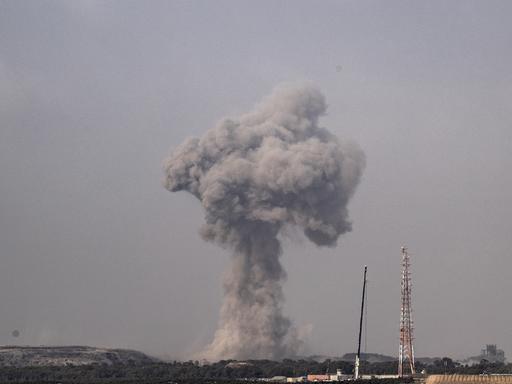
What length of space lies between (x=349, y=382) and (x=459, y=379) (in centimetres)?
1585

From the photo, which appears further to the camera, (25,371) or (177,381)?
(25,371)

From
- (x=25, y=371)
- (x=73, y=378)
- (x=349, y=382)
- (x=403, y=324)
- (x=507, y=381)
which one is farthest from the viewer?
(x=25, y=371)

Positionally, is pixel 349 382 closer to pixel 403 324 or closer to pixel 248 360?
pixel 403 324

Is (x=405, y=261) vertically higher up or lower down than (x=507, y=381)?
higher up

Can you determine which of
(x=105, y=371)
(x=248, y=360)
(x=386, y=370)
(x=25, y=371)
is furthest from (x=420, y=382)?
(x=25, y=371)

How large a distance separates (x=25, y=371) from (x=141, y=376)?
24193 mm

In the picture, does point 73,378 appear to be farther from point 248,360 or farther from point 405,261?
point 405,261

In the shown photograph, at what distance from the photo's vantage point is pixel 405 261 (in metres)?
152

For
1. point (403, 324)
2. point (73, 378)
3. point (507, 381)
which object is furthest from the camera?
point (73, 378)

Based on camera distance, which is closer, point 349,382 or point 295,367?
point 349,382

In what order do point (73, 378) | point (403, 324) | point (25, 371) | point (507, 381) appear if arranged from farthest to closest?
point (25, 371) → point (73, 378) → point (403, 324) → point (507, 381)

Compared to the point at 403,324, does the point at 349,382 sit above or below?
below

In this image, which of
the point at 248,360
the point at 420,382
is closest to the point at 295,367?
the point at 248,360

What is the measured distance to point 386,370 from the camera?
7515 inches
